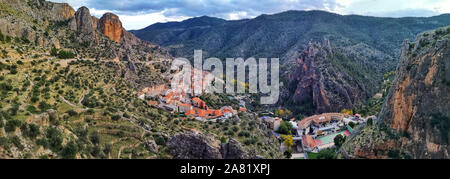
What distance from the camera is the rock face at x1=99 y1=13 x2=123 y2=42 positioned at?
70.9 meters

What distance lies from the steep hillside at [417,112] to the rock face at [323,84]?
45161 millimetres

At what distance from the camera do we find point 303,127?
2496 inches

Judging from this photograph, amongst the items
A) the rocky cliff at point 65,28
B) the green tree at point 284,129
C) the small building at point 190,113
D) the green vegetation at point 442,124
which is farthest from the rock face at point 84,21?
the green vegetation at point 442,124

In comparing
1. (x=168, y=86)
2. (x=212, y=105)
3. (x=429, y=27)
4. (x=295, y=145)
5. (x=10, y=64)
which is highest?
(x=429, y=27)

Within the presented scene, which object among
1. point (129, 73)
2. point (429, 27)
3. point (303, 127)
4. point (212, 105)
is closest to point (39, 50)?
point (129, 73)

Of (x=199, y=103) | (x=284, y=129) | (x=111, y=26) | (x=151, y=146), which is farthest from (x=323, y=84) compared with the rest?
(x=151, y=146)

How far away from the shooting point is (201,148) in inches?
1246

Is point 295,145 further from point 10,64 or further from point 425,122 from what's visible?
point 10,64

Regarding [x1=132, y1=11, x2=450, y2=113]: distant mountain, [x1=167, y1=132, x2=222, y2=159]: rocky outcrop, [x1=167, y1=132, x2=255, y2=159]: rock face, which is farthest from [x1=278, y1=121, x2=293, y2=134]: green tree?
[x1=167, y1=132, x2=222, y2=159]: rocky outcrop

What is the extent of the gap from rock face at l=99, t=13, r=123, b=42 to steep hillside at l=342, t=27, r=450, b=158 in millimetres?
58255

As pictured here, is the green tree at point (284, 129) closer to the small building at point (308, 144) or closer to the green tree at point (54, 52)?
the small building at point (308, 144)

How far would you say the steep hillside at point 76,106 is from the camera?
71.7 ft

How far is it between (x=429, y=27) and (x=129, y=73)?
160438 mm

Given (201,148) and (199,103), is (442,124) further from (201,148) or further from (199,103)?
(199,103)
